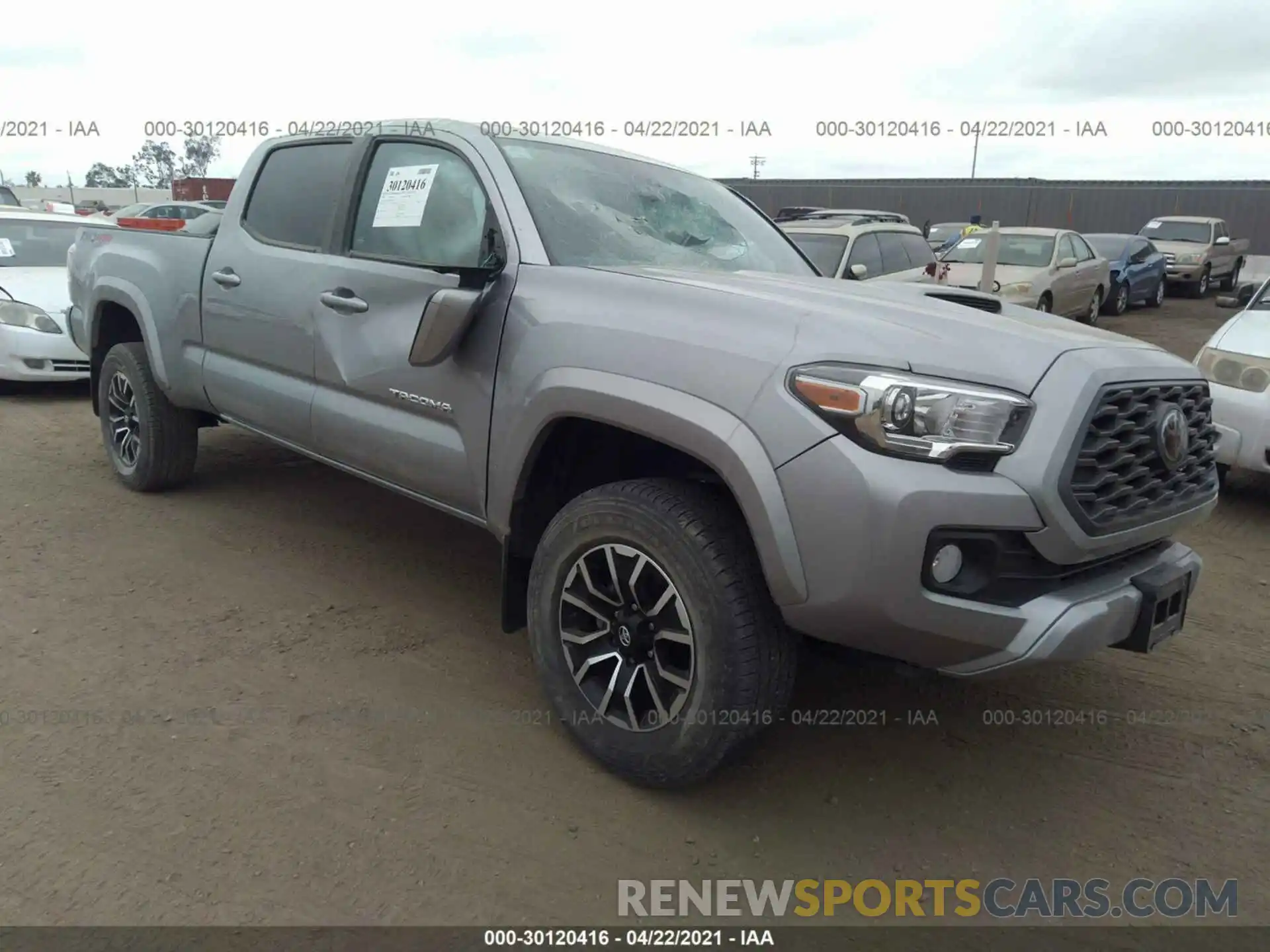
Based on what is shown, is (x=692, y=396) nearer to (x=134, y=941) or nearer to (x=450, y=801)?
(x=450, y=801)

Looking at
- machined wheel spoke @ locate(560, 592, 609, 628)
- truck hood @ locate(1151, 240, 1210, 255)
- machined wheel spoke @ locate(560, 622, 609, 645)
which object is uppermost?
truck hood @ locate(1151, 240, 1210, 255)

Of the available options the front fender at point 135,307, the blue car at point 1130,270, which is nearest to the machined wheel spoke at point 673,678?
the front fender at point 135,307

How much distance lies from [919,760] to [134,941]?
86.1 inches

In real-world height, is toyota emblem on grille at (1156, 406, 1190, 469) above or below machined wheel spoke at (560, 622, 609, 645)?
above

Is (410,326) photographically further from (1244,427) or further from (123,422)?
(1244,427)

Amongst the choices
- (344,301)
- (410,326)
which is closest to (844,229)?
(344,301)

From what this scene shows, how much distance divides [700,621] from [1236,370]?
4474 mm

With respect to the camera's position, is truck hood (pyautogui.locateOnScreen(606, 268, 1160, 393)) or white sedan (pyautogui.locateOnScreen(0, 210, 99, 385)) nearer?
truck hood (pyautogui.locateOnScreen(606, 268, 1160, 393))

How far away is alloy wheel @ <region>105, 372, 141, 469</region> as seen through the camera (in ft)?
16.8

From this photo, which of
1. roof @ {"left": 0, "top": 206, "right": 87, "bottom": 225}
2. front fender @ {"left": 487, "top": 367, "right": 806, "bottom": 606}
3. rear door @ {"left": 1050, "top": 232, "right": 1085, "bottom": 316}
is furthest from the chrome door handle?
rear door @ {"left": 1050, "top": 232, "right": 1085, "bottom": 316}

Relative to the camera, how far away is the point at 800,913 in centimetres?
236

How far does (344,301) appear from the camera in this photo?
352 centimetres

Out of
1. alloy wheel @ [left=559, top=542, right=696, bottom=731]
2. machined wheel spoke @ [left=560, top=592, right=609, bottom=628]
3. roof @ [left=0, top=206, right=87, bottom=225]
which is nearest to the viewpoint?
alloy wheel @ [left=559, top=542, right=696, bottom=731]

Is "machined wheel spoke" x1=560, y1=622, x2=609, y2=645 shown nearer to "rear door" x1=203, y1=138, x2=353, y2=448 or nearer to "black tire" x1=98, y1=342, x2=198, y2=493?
"rear door" x1=203, y1=138, x2=353, y2=448
